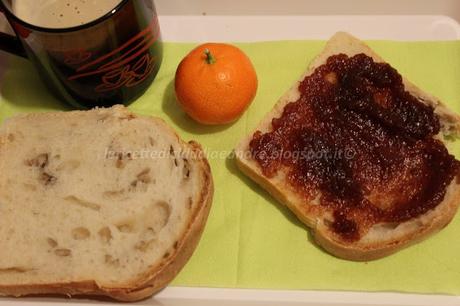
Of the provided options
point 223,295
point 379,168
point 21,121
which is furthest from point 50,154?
point 379,168

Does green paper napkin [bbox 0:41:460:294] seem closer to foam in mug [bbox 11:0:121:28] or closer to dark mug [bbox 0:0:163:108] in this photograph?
dark mug [bbox 0:0:163:108]

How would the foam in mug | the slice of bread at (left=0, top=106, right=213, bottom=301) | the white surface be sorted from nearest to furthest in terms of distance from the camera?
the slice of bread at (left=0, top=106, right=213, bottom=301)
the foam in mug
the white surface

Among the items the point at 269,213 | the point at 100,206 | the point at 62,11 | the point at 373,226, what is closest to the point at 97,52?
the point at 62,11

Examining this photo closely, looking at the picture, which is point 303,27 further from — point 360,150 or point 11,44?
point 11,44

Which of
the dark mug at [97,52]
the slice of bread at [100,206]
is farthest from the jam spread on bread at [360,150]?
the dark mug at [97,52]

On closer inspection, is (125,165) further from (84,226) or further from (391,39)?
(391,39)

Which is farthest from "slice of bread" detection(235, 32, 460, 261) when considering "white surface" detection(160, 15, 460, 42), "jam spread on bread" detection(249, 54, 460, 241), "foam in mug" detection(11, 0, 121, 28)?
"foam in mug" detection(11, 0, 121, 28)
